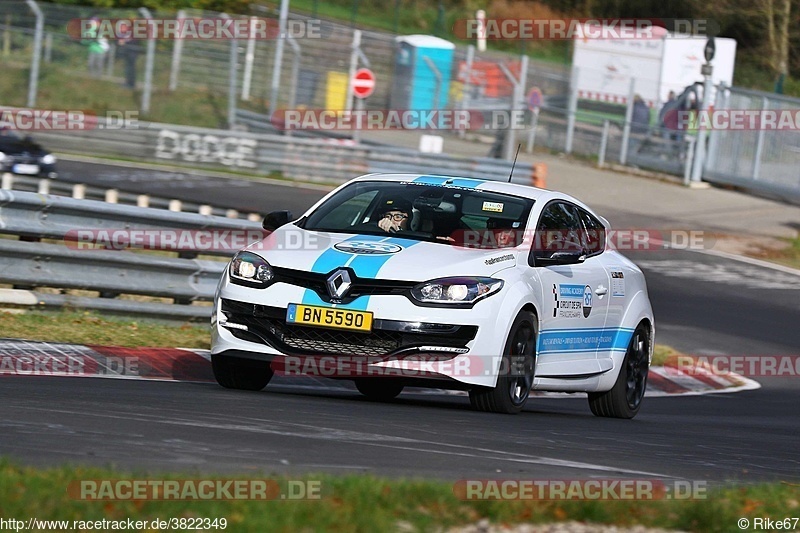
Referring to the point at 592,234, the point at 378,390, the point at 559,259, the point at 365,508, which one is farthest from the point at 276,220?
the point at 365,508

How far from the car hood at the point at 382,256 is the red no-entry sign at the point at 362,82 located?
2409cm

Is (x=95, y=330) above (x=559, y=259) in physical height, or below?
below

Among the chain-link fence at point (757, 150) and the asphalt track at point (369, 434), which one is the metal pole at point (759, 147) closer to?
the chain-link fence at point (757, 150)

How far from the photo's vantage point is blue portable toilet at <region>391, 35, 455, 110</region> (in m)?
36.8

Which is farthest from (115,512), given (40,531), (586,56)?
(586,56)

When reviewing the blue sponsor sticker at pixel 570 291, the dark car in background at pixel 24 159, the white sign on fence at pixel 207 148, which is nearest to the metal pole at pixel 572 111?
the white sign on fence at pixel 207 148

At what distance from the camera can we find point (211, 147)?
31.7 m

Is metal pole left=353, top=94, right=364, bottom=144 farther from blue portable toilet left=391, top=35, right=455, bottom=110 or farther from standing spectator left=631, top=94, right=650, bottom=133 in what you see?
standing spectator left=631, top=94, right=650, bottom=133

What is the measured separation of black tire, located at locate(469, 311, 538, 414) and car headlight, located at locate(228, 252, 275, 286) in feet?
4.90

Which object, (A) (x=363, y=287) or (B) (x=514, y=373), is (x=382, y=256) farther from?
(B) (x=514, y=373)

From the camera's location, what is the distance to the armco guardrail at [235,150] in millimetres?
30594

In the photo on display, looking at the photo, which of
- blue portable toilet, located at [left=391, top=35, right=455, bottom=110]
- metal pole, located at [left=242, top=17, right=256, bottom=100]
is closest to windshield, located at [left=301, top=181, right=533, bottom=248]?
metal pole, located at [left=242, top=17, right=256, bottom=100]

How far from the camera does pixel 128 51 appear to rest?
108 feet

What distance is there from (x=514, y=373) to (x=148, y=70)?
25653 millimetres
